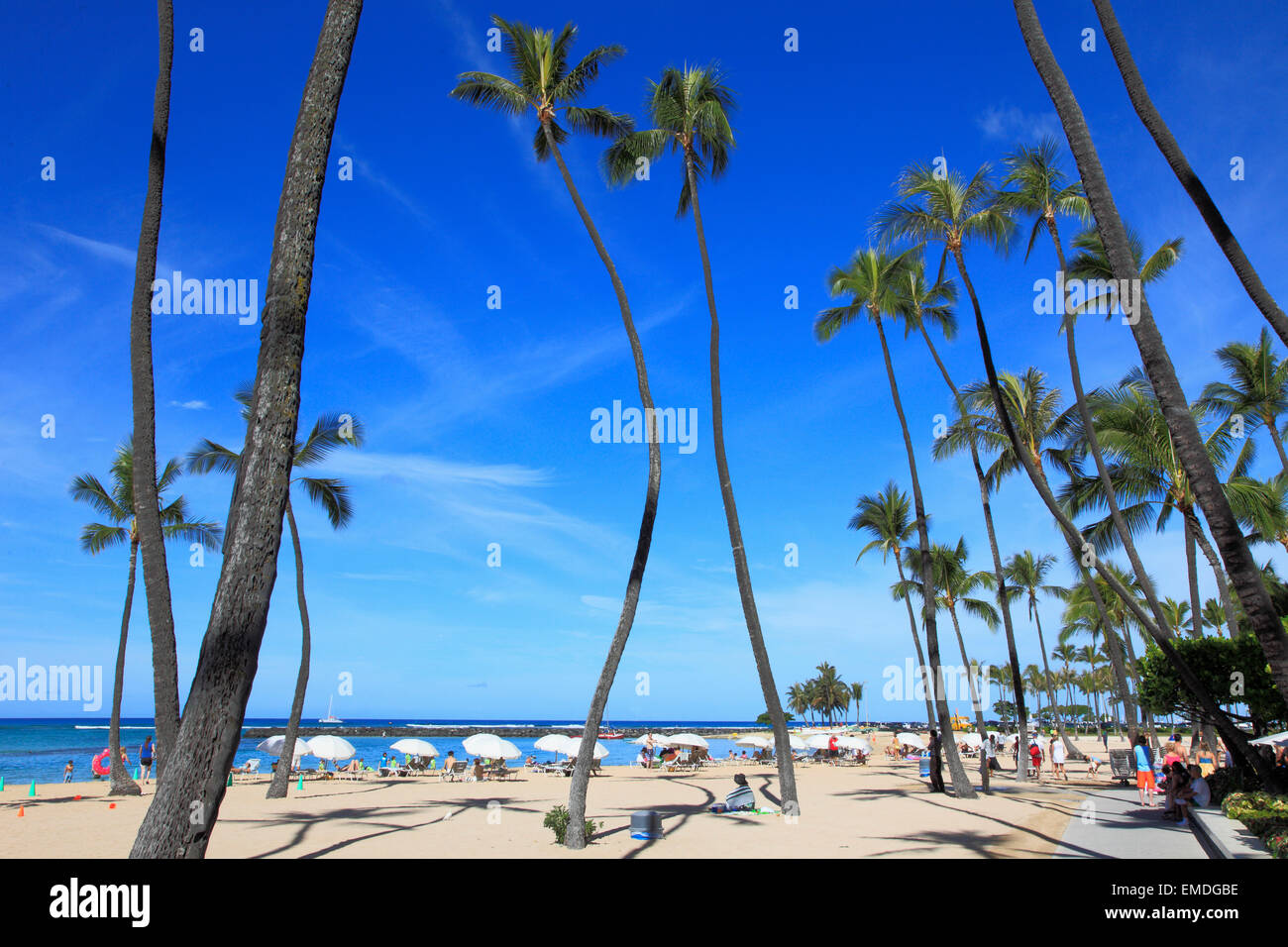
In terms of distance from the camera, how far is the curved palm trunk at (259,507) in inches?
213

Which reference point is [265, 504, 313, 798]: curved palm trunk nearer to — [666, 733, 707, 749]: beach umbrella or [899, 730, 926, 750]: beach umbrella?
[666, 733, 707, 749]: beach umbrella

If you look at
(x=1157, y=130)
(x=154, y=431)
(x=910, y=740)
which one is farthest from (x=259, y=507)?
(x=910, y=740)

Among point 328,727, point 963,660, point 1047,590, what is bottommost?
point 328,727

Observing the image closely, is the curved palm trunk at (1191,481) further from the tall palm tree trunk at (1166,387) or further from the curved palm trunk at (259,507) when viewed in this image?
the curved palm trunk at (259,507)

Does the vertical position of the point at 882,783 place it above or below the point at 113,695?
below

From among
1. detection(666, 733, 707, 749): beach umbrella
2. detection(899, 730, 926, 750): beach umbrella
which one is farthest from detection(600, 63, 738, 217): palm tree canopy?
detection(899, 730, 926, 750): beach umbrella

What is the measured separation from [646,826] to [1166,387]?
423 inches

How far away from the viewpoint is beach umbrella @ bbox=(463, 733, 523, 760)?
33.6 metres
